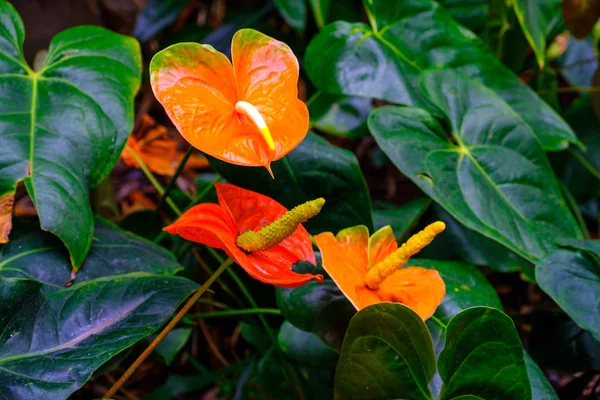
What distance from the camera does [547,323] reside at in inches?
35.6

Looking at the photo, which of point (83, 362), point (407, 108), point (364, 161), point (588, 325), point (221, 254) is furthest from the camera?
point (364, 161)

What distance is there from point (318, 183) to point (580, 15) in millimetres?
613

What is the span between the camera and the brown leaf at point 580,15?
101cm

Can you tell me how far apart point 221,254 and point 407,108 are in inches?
15.7

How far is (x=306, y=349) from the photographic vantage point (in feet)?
2.65

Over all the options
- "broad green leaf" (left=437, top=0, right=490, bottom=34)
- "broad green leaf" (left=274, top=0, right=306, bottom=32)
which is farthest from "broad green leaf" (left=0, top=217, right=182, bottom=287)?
"broad green leaf" (left=437, top=0, right=490, bottom=34)

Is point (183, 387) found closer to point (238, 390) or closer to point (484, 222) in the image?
point (238, 390)

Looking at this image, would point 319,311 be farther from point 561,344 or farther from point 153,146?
point 153,146

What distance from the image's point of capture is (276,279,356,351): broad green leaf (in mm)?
671

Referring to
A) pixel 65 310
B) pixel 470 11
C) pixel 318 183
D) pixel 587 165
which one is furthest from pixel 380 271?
pixel 587 165

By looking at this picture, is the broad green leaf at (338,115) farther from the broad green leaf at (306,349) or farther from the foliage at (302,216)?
the broad green leaf at (306,349)

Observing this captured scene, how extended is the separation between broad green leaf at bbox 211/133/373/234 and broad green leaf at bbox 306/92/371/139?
197 mm

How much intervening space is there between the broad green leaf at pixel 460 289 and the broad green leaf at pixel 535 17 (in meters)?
0.47

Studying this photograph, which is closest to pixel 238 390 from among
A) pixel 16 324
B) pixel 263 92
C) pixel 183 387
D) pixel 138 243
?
pixel 183 387
